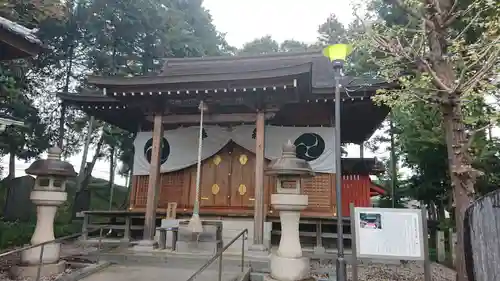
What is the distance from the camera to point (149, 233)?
23.8 ft

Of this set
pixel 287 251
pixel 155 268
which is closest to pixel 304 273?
pixel 287 251

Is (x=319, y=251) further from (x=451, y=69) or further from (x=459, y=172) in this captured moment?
(x=451, y=69)

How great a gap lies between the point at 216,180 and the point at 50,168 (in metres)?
4.11

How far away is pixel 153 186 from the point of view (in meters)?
7.52

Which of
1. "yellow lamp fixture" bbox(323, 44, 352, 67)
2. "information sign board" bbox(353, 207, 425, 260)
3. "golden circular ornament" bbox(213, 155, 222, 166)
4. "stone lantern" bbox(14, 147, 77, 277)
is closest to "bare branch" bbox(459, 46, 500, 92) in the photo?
"yellow lamp fixture" bbox(323, 44, 352, 67)

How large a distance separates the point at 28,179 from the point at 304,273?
12422 mm

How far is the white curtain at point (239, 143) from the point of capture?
8.67 m

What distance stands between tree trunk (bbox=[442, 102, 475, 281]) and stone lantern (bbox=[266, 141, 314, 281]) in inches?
82.0

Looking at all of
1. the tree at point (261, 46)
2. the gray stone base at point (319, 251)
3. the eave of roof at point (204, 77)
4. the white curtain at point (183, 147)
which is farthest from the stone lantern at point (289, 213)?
the tree at point (261, 46)

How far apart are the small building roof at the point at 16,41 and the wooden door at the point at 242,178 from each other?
17.6 feet

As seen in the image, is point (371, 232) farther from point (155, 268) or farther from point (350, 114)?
point (350, 114)

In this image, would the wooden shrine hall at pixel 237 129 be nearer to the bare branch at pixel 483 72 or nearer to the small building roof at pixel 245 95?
the small building roof at pixel 245 95

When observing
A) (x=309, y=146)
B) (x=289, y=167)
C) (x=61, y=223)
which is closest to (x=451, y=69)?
(x=289, y=167)

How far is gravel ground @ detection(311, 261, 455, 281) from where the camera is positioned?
6117mm
